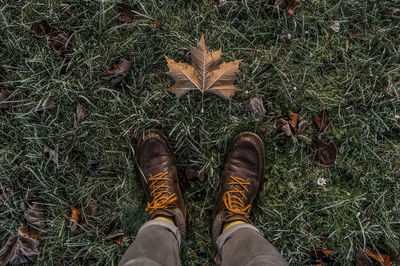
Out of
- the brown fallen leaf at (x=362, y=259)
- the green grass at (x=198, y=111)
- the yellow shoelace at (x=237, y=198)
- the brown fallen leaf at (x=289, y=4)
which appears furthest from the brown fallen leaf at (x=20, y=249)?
the brown fallen leaf at (x=289, y=4)

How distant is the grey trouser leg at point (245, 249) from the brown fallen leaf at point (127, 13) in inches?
65.9

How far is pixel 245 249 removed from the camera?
1.56 metres

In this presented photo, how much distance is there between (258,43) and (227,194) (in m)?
1.16

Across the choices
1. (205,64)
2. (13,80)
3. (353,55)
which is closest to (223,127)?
(205,64)

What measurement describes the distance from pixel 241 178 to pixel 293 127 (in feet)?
1.78

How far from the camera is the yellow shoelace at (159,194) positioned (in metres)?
1.99

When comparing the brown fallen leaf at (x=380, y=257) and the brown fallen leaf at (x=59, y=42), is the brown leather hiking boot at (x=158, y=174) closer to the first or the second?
the brown fallen leaf at (x=59, y=42)

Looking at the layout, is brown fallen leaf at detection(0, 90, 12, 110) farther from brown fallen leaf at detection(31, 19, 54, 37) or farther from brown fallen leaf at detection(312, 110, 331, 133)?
brown fallen leaf at detection(312, 110, 331, 133)

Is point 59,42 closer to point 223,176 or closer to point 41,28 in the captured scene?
point 41,28

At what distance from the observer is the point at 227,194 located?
6.74 ft

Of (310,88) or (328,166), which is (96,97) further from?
(328,166)

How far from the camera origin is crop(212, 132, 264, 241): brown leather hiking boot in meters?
2.02

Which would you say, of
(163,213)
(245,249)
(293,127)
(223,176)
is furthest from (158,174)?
(293,127)

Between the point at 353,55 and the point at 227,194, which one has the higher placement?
the point at 353,55
